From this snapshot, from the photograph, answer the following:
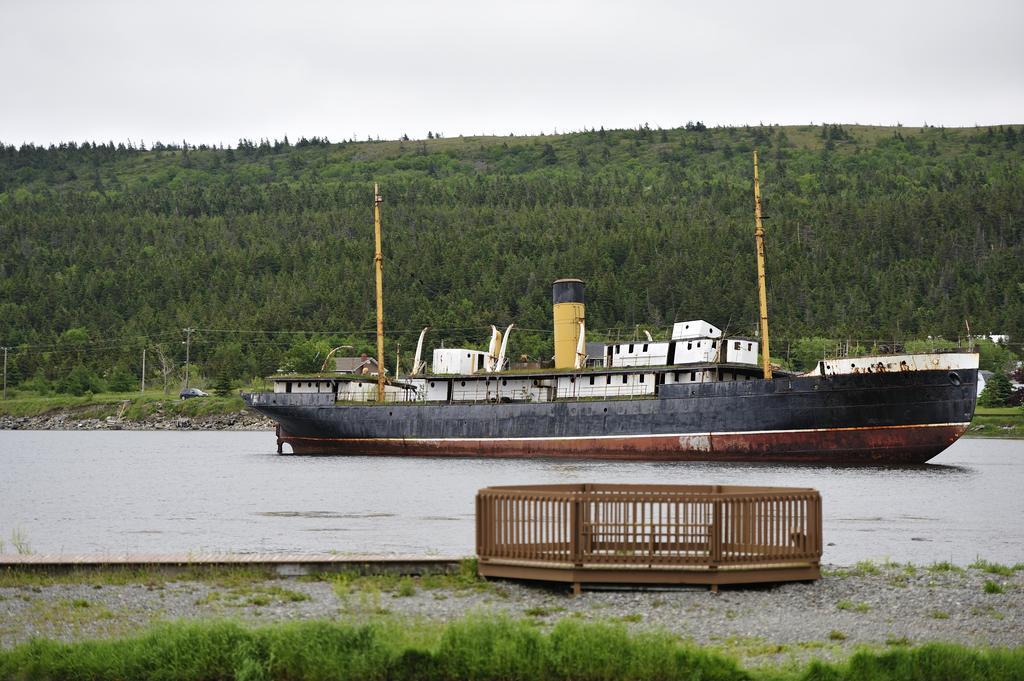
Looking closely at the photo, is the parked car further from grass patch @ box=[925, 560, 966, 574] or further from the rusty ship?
grass patch @ box=[925, 560, 966, 574]

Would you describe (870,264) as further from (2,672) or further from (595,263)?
(2,672)

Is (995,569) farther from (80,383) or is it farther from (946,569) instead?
(80,383)

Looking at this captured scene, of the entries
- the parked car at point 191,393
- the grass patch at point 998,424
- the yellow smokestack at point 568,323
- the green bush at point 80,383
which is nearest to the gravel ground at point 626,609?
the yellow smokestack at point 568,323

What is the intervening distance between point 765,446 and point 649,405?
554cm

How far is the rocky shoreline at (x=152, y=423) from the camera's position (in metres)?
114

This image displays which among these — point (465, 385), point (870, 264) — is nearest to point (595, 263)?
point (870, 264)

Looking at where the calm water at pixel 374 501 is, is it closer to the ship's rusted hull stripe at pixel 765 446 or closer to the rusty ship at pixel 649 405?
the ship's rusted hull stripe at pixel 765 446

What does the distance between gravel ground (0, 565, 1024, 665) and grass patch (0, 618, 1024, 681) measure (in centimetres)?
89

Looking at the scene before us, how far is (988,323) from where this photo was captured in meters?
137

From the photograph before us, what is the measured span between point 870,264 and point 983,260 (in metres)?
15.4

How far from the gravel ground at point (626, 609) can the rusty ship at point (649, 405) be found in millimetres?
35294

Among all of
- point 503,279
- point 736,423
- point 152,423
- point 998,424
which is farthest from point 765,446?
point 503,279

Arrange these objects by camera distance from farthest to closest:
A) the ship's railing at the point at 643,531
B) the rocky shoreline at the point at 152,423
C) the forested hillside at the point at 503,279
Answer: the forested hillside at the point at 503,279 → the rocky shoreline at the point at 152,423 → the ship's railing at the point at 643,531

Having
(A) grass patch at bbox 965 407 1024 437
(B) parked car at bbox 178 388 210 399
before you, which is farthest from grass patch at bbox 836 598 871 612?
(B) parked car at bbox 178 388 210 399
